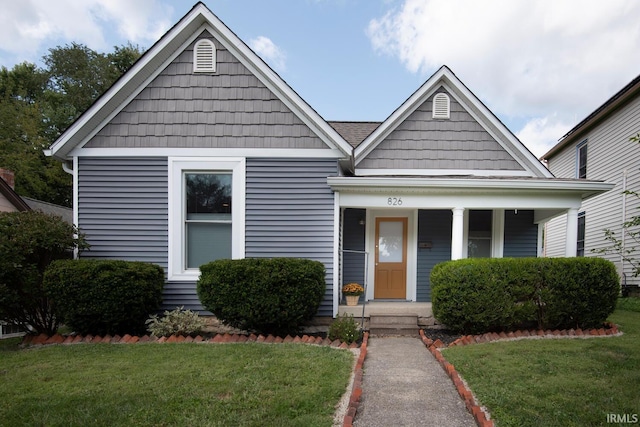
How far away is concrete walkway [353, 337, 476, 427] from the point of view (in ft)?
11.3

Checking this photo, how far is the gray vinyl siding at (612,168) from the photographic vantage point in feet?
36.6

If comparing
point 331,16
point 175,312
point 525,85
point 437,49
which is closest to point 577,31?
point 437,49

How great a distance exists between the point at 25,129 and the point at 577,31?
28949 millimetres

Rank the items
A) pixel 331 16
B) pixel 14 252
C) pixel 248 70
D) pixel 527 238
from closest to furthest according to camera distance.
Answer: pixel 14 252 < pixel 248 70 < pixel 527 238 < pixel 331 16

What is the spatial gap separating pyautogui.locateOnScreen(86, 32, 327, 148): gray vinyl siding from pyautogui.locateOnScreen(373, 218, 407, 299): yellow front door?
3.00 metres

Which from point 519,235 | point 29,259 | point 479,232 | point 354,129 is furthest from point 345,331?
point 354,129

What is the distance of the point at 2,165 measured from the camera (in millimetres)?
21781

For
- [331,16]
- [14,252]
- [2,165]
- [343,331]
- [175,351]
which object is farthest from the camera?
[2,165]

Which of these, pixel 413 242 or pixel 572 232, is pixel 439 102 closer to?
pixel 413 242

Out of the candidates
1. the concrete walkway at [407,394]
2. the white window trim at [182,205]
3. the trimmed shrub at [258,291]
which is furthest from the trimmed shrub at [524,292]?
the white window trim at [182,205]

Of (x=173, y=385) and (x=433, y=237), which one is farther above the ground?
(x=433, y=237)

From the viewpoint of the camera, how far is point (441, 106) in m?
9.09

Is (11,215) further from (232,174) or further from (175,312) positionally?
(232,174)

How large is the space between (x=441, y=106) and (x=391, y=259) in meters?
3.90
